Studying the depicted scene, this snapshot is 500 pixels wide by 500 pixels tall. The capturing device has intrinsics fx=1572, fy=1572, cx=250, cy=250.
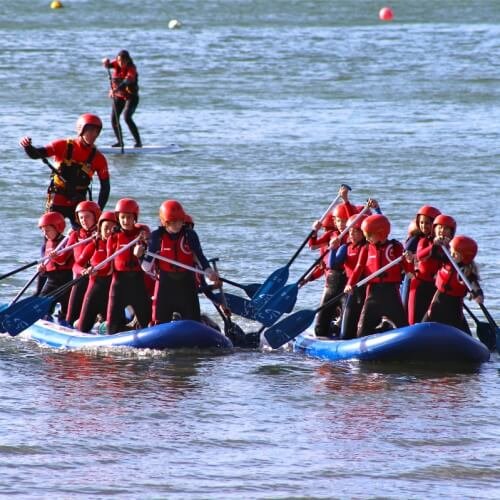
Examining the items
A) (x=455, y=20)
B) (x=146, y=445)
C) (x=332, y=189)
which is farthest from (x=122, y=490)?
(x=455, y=20)

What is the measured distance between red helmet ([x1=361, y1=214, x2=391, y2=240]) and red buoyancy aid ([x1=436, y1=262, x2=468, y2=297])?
21.4 inches

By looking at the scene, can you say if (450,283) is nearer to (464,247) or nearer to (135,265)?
(464,247)

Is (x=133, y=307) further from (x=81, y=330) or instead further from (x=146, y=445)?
(x=146, y=445)

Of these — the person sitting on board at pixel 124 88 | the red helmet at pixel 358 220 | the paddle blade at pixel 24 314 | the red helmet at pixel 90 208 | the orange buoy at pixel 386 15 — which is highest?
the orange buoy at pixel 386 15

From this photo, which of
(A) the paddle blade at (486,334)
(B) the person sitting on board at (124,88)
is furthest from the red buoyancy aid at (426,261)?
(B) the person sitting on board at (124,88)

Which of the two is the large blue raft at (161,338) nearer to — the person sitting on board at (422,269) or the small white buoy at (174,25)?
the person sitting on board at (422,269)

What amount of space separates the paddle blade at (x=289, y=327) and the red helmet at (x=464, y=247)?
1.36m

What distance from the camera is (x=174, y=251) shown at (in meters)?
12.4

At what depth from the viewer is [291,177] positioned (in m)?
22.7

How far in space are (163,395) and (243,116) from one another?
59.2ft

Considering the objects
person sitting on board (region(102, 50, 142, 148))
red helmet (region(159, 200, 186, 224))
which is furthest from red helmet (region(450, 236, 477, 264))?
person sitting on board (region(102, 50, 142, 148))

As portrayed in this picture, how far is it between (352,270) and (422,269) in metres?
0.57

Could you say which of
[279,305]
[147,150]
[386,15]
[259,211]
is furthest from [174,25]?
[279,305]

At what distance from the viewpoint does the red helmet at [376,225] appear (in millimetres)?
12039
